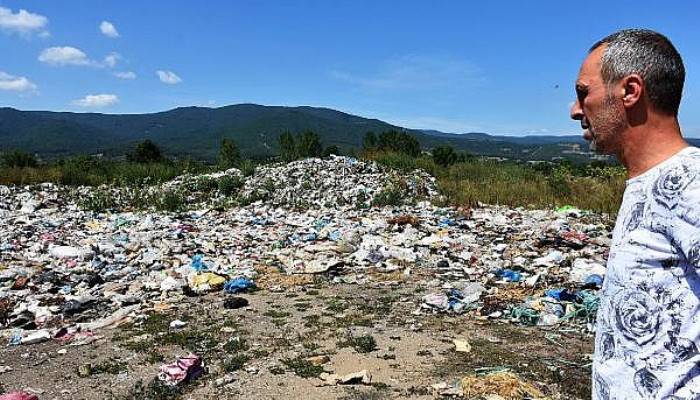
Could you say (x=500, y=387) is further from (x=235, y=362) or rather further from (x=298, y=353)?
(x=235, y=362)

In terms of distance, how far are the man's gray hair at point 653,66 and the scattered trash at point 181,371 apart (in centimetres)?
310

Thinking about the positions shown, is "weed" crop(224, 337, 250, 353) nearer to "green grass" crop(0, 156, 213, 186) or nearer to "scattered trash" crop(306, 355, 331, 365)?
"scattered trash" crop(306, 355, 331, 365)

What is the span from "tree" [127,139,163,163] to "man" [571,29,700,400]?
74.0ft

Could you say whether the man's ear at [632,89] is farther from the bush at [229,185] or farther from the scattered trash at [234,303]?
the bush at [229,185]

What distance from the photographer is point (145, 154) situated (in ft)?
74.5

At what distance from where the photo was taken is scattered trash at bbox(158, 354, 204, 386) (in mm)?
3410

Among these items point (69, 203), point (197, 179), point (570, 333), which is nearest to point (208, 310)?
point (570, 333)

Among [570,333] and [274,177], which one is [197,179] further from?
[570,333]

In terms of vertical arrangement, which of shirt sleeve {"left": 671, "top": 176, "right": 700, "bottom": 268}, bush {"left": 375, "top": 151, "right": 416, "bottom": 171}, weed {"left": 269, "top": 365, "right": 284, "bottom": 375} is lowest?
weed {"left": 269, "top": 365, "right": 284, "bottom": 375}

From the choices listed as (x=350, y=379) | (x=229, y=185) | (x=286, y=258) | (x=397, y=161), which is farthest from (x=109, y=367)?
(x=397, y=161)

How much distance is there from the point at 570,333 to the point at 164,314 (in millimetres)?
3458

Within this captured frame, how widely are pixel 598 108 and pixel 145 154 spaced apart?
23.5 metres

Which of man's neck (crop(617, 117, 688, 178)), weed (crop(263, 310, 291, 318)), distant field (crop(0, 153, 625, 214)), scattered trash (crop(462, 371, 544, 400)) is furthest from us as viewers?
distant field (crop(0, 153, 625, 214))

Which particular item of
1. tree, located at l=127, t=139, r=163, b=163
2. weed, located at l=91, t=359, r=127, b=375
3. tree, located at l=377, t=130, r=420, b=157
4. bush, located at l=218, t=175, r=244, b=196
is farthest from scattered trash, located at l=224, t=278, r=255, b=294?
tree, located at l=127, t=139, r=163, b=163
